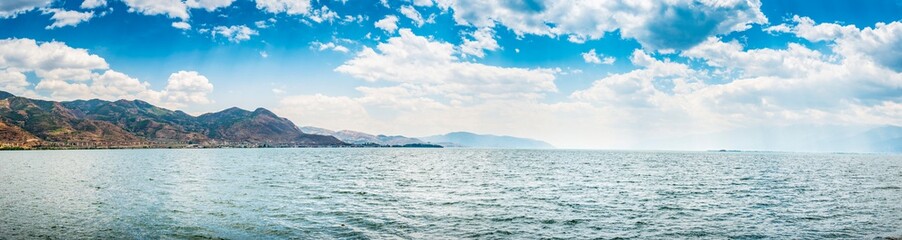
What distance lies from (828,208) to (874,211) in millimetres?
3857

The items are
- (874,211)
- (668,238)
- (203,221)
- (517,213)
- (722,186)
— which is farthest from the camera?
(722,186)

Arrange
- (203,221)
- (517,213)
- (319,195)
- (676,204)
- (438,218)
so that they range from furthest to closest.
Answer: (319,195) < (676,204) < (517,213) < (438,218) < (203,221)

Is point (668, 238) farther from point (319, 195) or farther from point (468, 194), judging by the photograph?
point (319, 195)

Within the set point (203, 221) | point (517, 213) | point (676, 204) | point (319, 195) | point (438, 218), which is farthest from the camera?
point (319, 195)

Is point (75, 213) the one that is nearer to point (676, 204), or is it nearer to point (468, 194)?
point (468, 194)

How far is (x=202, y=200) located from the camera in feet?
186

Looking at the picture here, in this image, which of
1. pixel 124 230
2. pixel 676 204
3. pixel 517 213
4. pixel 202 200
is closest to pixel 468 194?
pixel 517 213

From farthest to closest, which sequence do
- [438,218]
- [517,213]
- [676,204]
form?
[676,204]
[517,213]
[438,218]

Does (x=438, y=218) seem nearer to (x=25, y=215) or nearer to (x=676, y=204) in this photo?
(x=676, y=204)

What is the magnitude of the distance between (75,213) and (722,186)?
285 ft

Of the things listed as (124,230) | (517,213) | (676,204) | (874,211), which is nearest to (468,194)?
(517,213)

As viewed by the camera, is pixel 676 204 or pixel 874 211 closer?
pixel 874 211

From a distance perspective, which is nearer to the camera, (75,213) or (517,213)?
(75,213)

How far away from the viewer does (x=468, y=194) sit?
2579 inches
